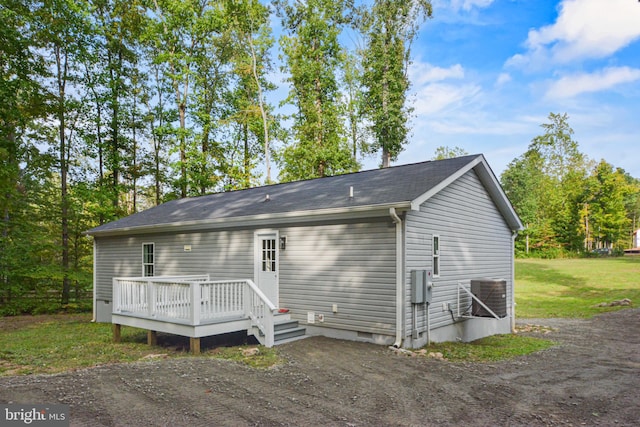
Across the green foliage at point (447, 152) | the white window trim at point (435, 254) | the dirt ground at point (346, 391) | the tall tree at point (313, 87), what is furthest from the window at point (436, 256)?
the green foliage at point (447, 152)

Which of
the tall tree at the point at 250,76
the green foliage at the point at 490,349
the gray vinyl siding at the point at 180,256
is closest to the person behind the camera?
the green foliage at the point at 490,349

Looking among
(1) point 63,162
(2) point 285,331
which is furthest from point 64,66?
(2) point 285,331

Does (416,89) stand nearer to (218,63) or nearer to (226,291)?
(218,63)

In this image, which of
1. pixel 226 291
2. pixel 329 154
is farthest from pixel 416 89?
pixel 226 291

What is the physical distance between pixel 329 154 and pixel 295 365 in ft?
58.0

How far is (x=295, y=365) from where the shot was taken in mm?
6801

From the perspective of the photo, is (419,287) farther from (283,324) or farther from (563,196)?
(563,196)

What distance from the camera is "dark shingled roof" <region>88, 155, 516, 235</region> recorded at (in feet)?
29.1

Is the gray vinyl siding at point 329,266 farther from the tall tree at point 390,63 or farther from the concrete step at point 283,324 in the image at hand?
the tall tree at point 390,63

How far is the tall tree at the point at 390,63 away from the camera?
24172mm

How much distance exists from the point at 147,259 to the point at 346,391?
384 inches

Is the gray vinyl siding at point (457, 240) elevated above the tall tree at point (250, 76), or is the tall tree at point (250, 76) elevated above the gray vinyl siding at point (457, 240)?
the tall tree at point (250, 76)

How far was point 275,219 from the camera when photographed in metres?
Result: 9.78

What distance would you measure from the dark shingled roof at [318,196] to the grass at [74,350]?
3.22 metres
